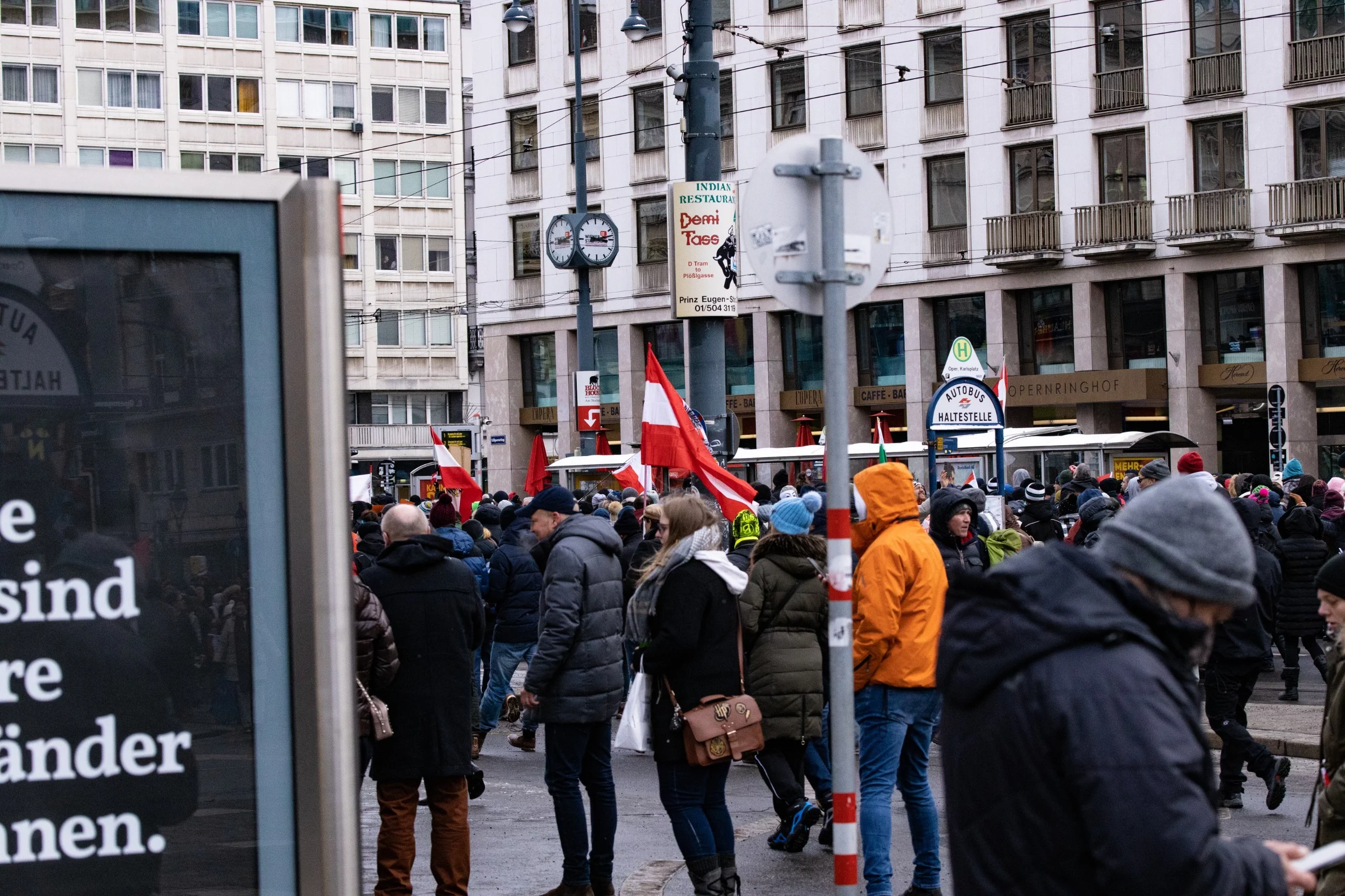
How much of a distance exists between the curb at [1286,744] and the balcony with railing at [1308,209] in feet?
89.0

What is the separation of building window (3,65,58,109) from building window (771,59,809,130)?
101 feet

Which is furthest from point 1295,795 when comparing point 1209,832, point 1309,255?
point 1309,255

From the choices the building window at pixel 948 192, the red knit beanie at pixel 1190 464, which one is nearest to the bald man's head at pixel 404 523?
the red knit beanie at pixel 1190 464

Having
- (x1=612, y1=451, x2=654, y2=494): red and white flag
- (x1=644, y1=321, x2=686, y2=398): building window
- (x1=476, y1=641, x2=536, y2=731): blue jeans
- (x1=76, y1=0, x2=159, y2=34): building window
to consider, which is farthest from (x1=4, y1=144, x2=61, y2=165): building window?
(x1=476, y1=641, x2=536, y2=731): blue jeans

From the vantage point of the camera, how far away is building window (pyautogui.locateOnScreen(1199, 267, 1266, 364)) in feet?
127

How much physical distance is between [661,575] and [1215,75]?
3453 cm

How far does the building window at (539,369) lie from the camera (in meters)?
52.8

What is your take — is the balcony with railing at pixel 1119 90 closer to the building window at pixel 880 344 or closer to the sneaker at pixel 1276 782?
the building window at pixel 880 344

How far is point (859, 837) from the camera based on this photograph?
30.9 feet

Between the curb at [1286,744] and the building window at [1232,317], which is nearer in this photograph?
the curb at [1286,744]

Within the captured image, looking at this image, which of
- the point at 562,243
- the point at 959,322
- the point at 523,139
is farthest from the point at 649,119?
the point at 562,243

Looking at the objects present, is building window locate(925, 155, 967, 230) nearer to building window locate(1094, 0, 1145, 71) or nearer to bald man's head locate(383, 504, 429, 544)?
building window locate(1094, 0, 1145, 71)

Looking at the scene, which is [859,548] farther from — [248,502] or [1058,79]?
[1058,79]

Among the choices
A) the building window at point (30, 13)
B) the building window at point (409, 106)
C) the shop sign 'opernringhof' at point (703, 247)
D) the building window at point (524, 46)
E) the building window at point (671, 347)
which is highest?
the building window at point (30, 13)
